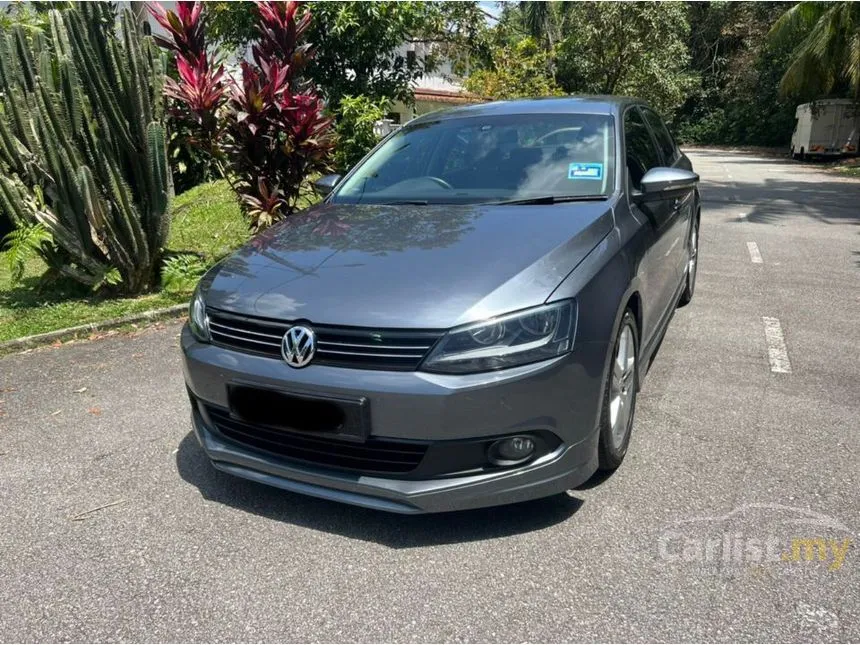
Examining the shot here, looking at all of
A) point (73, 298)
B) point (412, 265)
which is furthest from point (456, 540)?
point (73, 298)

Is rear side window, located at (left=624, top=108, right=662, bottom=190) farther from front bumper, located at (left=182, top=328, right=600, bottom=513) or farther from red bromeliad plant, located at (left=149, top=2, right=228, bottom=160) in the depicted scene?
red bromeliad plant, located at (left=149, top=2, right=228, bottom=160)

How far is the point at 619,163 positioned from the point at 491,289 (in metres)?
1.46

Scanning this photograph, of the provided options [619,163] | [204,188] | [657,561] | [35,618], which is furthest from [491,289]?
[204,188]

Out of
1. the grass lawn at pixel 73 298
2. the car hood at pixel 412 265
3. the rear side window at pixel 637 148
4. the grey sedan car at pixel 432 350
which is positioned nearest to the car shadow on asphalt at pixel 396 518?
the grey sedan car at pixel 432 350

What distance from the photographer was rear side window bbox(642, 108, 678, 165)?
4.99m

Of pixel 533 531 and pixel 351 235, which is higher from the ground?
pixel 351 235

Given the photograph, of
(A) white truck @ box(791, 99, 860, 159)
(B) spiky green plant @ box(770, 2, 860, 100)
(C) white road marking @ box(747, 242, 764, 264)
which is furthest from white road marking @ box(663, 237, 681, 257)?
(A) white truck @ box(791, 99, 860, 159)

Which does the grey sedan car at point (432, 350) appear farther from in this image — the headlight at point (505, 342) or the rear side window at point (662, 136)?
the rear side window at point (662, 136)

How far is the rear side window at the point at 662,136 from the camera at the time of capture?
4.99m

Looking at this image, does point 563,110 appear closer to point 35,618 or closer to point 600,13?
point 35,618

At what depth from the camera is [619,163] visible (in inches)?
143

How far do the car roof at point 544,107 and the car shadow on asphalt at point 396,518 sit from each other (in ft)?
7.50

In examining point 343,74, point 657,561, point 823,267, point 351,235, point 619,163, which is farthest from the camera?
point 343,74

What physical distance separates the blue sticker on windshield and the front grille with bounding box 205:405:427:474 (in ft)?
5.87
